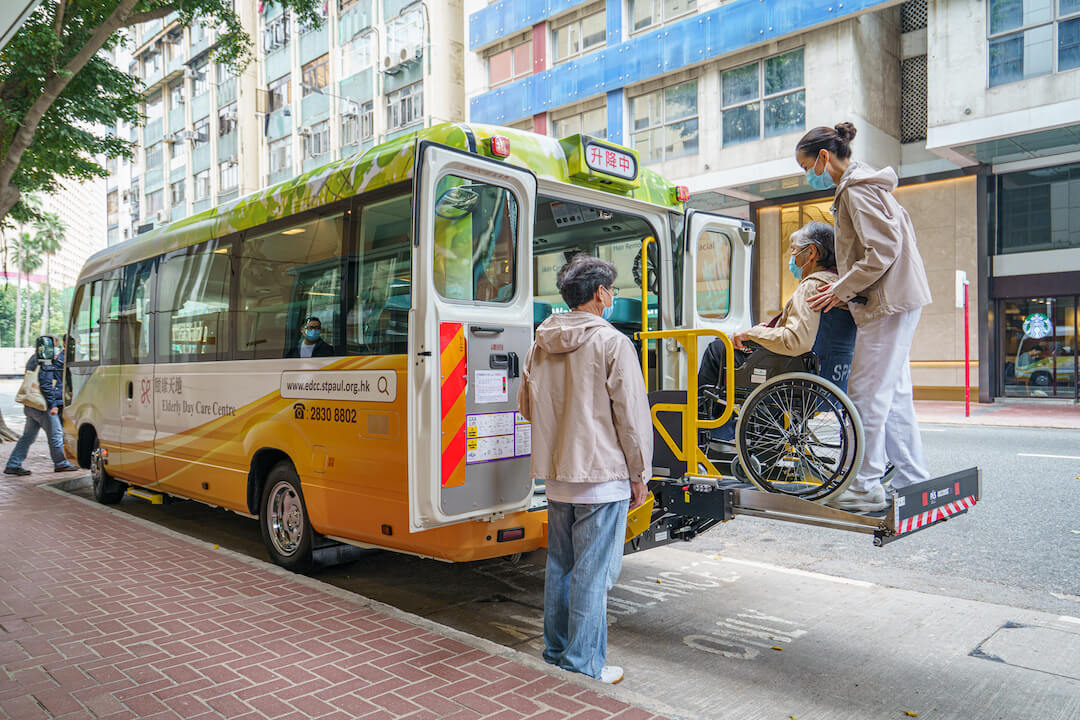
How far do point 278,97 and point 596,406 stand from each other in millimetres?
39329

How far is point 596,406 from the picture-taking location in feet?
12.2

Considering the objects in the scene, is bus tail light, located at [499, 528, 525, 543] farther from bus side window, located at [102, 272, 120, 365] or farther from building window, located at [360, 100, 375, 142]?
building window, located at [360, 100, 375, 142]

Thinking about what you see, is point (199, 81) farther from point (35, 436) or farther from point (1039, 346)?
point (1039, 346)

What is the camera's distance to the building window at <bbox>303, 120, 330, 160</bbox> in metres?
35.0

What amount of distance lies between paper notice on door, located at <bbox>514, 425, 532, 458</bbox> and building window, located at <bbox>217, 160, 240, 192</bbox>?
39198mm

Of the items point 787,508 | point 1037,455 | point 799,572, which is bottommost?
point 799,572

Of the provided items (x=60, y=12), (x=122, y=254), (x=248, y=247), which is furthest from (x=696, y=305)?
(x=60, y=12)

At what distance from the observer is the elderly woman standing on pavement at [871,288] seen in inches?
156

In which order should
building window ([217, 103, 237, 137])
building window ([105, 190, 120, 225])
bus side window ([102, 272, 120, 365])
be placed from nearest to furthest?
bus side window ([102, 272, 120, 365]) < building window ([217, 103, 237, 137]) < building window ([105, 190, 120, 225])

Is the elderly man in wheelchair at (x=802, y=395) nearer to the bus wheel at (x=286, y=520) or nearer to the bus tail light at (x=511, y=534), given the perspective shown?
the bus tail light at (x=511, y=534)

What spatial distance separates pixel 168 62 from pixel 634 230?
48677 mm

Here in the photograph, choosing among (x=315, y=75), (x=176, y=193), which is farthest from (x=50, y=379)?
(x=176, y=193)

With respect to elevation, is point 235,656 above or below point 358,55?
below

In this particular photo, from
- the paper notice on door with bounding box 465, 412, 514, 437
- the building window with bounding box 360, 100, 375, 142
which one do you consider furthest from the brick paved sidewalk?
the building window with bounding box 360, 100, 375, 142
